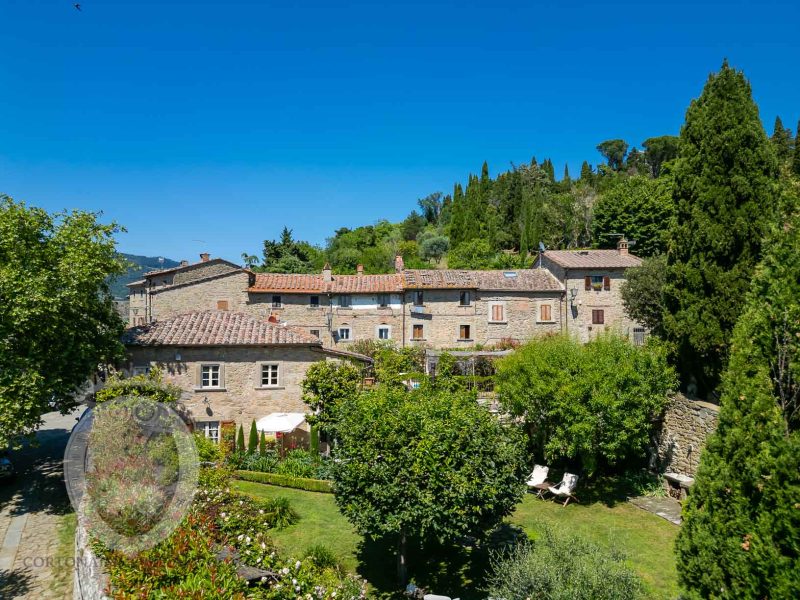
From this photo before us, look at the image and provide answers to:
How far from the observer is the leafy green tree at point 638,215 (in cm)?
5253

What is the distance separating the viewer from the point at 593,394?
50.3ft

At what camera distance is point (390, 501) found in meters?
10.1

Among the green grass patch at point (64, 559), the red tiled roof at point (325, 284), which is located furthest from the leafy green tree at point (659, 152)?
the green grass patch at point (64, 559)

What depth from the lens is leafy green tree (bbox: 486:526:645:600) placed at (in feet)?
24.8

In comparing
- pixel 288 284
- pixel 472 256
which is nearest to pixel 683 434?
pixel 288 284

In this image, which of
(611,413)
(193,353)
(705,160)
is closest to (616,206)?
(705,160)

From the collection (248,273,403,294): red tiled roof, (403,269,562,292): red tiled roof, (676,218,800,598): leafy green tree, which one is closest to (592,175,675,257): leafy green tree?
(403,269,562,292): red tiled roof

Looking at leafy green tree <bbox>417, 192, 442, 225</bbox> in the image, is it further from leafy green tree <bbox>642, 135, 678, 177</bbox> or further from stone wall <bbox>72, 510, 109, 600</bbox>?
stone wall <bbox>72, 510, 109, 600</bbox>

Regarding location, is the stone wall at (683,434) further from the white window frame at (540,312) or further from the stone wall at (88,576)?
the white window frame at (540,312)

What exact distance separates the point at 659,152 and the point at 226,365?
370 feet

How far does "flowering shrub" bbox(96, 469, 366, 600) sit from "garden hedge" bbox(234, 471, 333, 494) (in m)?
7.06

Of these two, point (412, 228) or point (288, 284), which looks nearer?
point (288, 284)

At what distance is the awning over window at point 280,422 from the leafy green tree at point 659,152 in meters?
108

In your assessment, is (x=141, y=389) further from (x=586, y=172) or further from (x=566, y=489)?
(x=586, y=172)
